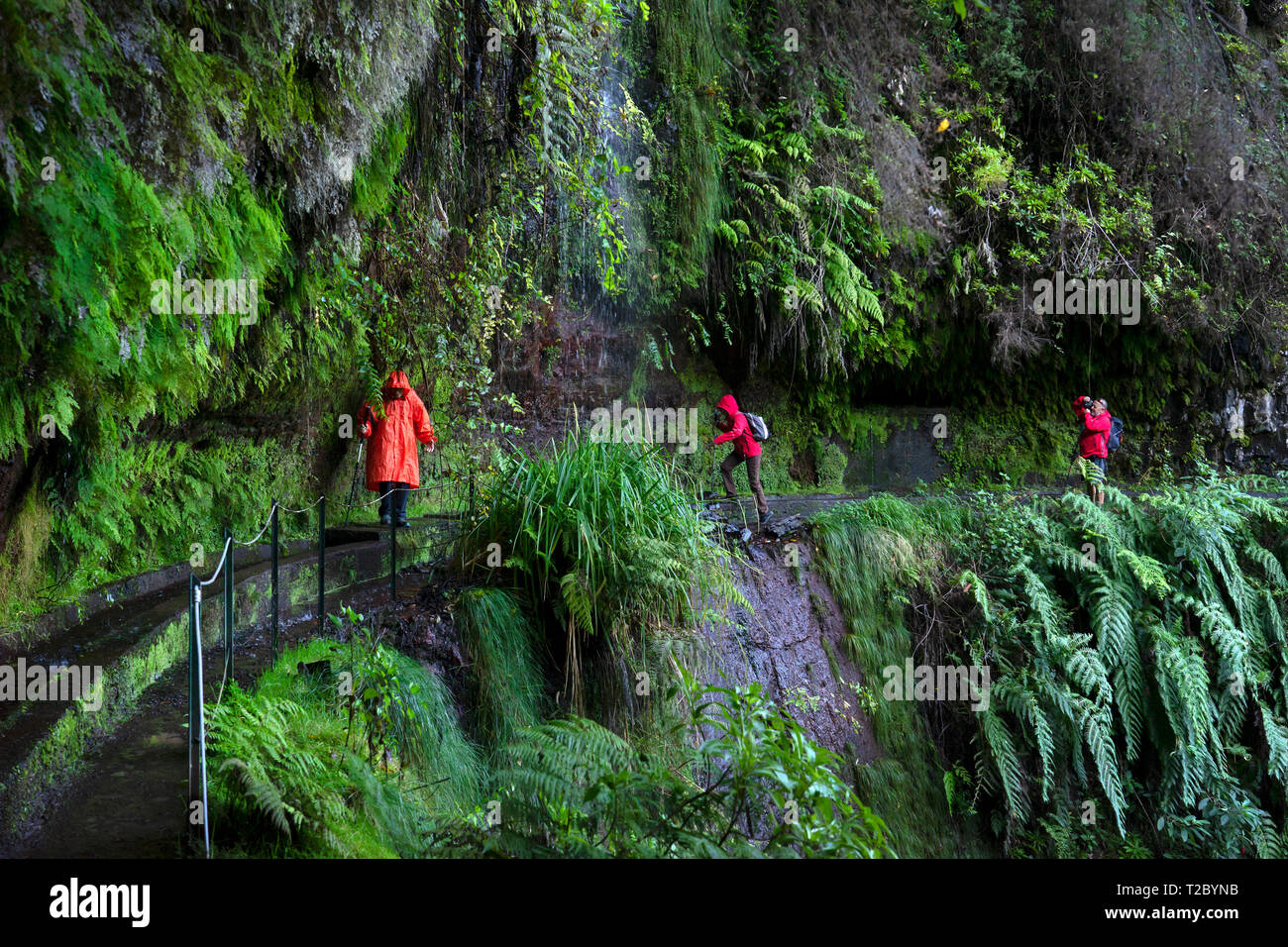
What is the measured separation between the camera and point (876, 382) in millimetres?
13375

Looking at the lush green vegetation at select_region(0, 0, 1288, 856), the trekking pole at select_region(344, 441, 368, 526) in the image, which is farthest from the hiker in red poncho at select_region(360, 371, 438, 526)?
the trekking pole at select_region(344, 441, 368, 526)

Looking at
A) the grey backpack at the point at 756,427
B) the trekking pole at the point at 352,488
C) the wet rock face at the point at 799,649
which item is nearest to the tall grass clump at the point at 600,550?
the wet rock face at the point at 799,649

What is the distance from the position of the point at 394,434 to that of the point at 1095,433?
25.5 feet

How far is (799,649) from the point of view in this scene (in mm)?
7555

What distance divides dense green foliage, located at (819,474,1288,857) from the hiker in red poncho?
401cm

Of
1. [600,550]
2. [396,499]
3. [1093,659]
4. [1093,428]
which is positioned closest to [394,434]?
[396,499]

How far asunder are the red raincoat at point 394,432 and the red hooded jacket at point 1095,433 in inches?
291

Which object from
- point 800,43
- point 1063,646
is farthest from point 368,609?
point 800,43

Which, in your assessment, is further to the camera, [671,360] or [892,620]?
[671,360]

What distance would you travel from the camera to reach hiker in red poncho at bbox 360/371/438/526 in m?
7.66

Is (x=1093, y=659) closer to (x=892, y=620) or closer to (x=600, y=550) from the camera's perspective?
(x=892, y=620)

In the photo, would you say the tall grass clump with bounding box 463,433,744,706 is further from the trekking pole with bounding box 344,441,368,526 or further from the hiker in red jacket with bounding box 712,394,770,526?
the trekking pole with bounding box 344,441,368,526

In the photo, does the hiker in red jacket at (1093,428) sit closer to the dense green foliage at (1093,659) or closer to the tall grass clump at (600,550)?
the dense green foliage at (1093,659)

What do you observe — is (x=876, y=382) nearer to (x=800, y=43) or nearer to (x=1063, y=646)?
(x=800, y=43)
